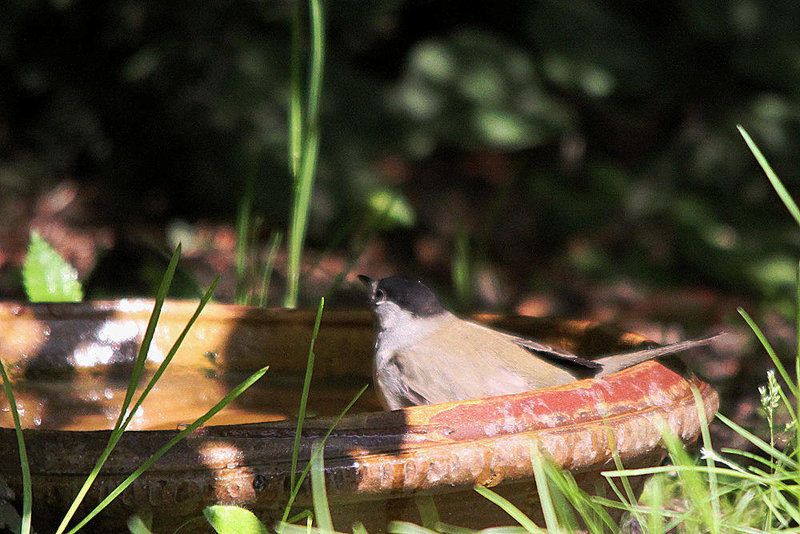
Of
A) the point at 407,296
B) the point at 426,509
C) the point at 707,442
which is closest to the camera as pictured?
the point at 426,509

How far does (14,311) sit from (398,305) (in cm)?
105

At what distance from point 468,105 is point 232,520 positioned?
3.44 metres

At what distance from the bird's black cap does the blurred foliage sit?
151 centimetres

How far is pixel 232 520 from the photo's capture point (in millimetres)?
1388

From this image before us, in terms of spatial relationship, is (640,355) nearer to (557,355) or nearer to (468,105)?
(557,355)

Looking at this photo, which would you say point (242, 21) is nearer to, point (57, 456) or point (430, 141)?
point (430, 141)

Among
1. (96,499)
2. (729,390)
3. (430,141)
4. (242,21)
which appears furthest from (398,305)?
(242,21)

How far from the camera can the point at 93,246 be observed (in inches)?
210

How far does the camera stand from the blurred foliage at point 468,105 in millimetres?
4512

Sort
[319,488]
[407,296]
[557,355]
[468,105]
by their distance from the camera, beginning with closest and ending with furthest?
[319,488] → [557,355] → [407,296] → [468,105]

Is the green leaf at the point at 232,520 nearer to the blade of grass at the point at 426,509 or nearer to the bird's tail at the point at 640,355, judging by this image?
the blade of grass at the point at 426,509

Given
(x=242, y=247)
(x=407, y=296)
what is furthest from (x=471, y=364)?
(x=242, y=247)

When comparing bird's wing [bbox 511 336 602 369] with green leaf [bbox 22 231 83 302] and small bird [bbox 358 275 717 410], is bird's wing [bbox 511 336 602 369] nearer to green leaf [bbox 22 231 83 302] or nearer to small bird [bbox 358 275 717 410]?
small bird [bbox 358 275 717 410]

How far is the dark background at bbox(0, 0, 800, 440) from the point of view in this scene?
451 cm
